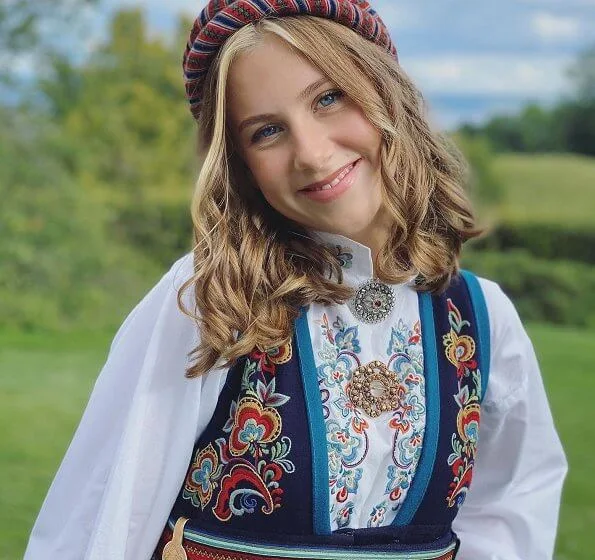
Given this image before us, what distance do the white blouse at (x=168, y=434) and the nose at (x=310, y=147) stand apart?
6.8 inches

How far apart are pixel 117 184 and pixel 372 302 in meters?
6.94

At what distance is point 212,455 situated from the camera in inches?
63.2

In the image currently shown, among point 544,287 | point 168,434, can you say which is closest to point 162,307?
point 168,434

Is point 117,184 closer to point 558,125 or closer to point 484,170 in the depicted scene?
point 484,170

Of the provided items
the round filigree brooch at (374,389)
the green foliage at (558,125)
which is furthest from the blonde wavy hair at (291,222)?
the green foliage at (558,125)

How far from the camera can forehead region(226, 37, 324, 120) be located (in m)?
1.54

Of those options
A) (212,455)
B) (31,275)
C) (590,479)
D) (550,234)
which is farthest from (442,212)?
(550,234)

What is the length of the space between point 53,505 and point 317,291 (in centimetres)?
49

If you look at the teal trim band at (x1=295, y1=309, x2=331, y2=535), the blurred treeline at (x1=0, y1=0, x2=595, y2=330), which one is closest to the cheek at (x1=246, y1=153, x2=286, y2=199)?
the teal trim band at (x1=295, y1=309, x2=331, y2=535)

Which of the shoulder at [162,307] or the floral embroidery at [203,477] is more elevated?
the shoulder at [162,307]

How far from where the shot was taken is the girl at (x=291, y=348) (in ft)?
5.13

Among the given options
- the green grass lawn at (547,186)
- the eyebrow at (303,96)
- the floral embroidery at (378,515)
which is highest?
the green grass lawn at (547,186)

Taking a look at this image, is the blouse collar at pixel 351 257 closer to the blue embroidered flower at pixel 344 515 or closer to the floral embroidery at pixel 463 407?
the floral embroidery at pixel 463 407

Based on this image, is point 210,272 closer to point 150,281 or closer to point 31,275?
point 31,275
